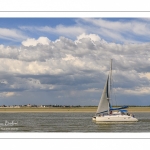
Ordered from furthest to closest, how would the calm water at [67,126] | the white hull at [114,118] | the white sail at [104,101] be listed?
1. the white hull at [114,118]
2. the white sail at [104,101]
3. the calm water at [67,126]

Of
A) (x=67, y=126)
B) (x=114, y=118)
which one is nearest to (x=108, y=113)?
(x=114, y=118)

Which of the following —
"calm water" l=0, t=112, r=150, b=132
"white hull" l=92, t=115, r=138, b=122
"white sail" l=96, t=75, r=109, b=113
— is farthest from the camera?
"white hull" l=92, t=115, r=138, b=122

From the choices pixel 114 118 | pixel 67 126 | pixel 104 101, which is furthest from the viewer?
pixel 114 118

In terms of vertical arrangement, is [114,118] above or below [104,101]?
below

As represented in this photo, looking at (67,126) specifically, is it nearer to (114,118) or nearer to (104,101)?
(104,101)

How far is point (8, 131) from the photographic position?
3994 cm

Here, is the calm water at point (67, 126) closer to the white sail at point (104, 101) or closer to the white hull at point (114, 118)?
the white hull at point (114, 118)

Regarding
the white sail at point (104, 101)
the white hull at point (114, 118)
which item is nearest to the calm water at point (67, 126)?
the white hull at point (114, 118)

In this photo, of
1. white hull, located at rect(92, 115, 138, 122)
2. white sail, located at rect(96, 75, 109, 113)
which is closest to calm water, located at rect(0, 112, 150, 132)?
white hull, located at rect(92, 115, 138, 122)

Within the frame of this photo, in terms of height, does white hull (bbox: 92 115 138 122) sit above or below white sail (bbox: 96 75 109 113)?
below

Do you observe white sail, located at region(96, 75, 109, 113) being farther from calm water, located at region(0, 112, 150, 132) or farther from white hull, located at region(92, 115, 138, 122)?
Result: calm water, located at region(0, 112, 150, 132)

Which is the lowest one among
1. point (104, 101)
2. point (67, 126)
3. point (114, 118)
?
point (67, 126)

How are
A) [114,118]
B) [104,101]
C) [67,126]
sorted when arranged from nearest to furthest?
[67,126]
[104,101]
[114,118]
